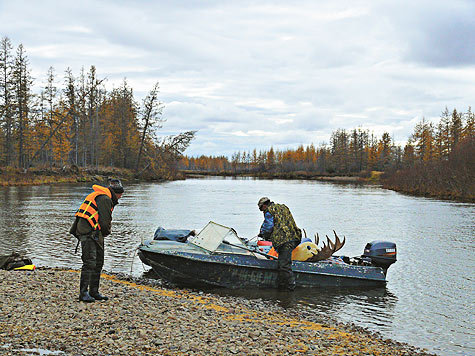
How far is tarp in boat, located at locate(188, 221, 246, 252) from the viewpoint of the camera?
11.5m

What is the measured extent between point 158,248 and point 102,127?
2691 inches

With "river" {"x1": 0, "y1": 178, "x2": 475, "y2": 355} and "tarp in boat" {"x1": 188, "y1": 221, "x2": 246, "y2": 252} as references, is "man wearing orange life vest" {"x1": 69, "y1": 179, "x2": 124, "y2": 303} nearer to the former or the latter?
"tarp in boat" {"x1": 188, "y1": 221, "x2": 246, "y2": 252}

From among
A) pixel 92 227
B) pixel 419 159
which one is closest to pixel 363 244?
pixel 92 227

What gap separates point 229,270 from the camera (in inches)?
442

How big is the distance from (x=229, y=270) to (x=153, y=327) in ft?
14.3

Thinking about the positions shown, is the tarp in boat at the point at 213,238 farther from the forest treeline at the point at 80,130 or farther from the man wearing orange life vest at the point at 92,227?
the forest treeline at the point at 80,130

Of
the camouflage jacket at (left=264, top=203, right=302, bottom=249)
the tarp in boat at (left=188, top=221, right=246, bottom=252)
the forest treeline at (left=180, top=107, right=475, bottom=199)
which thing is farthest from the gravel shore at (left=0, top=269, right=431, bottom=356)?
the forest treeline at (left=180, top=107, right=475, bottom=199)

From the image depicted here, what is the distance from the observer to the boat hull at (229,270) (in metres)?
11.2

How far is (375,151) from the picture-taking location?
413ft

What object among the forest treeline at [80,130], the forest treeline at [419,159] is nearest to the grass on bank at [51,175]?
the forest treeline at [80,130]

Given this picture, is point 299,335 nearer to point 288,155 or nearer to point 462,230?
point 462,230

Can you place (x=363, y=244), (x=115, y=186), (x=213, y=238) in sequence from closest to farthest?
(x=115, y=186)
(x=213, y=238)
(x=363, y=244)

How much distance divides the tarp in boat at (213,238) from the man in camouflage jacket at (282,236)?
37.8 inches

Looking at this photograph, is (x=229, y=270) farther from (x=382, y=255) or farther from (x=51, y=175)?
(x=51, y=175)
